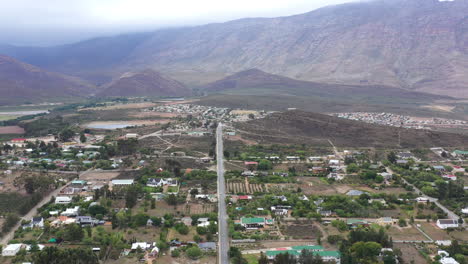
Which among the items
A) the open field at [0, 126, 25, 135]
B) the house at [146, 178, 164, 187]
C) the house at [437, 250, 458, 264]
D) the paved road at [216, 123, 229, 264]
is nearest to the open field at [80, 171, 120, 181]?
the house at [146, 178, 164, 187]

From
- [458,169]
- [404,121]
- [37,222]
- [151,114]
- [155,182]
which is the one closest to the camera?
[37,222]

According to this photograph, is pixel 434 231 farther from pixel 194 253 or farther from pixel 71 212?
pixel 71 212

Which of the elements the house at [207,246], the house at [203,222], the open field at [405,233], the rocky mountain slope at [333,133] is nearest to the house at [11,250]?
the house at [207,246]

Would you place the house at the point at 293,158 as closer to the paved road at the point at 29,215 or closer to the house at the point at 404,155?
the house at the point at 404,155

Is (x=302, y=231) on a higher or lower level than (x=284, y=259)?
lower

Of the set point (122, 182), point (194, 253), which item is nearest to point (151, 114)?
point (122, 182)

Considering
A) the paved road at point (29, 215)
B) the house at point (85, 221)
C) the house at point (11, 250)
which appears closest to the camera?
the house at point (11, 250)

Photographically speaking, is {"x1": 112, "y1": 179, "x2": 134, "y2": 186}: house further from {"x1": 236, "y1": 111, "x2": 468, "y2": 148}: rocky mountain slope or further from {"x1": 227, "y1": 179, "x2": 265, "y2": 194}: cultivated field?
{"x1": 236, "y1": 111, "x2": 468, "y2": 148}: rocky mountain slope
